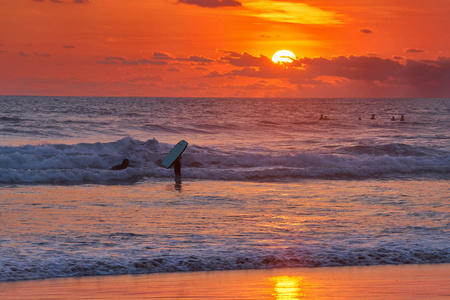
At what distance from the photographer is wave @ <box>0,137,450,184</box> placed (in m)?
19.6

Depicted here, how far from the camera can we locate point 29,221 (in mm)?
11562

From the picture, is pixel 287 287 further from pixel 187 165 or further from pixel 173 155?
pixel 187 165

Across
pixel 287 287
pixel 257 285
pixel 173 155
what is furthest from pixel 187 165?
pixel 287 287

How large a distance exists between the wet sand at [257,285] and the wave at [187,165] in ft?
36.6

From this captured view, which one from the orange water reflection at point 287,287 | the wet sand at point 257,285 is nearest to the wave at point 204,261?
the wet sand at point 257,285

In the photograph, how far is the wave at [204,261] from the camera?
8.46m

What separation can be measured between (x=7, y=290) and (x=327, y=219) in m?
7.09

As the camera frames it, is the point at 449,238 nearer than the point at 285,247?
No

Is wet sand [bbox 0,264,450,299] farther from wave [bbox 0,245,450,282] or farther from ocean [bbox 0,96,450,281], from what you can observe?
ocean [bbox 0,96,450,281]

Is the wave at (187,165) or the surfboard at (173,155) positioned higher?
the surfboard at (173,155)

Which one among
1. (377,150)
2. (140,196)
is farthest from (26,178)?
(377,150)

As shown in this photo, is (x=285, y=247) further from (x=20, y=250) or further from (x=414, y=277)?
(x=20, y=250)

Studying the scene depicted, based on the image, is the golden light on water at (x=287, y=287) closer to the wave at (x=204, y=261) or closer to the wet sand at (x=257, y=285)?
the wet sand at (x=257, y=285)

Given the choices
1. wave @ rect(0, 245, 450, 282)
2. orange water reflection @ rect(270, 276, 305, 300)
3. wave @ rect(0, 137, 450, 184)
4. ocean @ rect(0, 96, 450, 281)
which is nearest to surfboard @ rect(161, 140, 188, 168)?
ocean @ rect(0, 96, 450, 281)
